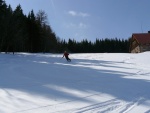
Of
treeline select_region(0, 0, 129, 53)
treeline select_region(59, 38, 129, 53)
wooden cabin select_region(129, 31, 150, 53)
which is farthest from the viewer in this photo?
treeline select_region(59, 38, 129, 53)

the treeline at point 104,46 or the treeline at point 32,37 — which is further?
the treeline at point 104,46

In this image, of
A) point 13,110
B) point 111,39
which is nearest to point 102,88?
point 13,110

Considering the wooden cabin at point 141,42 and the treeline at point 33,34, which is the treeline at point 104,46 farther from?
the wooden cabin at point 141,42

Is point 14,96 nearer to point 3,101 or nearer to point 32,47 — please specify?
point 3,101

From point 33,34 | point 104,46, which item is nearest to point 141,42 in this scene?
point 33,34

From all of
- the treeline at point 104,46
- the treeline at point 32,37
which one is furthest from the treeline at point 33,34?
the treeline at point 104,46

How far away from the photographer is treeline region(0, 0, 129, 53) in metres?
49.4

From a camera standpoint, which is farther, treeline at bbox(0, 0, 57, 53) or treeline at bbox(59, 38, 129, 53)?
treeline at bbox(59, 38, 129, 53)

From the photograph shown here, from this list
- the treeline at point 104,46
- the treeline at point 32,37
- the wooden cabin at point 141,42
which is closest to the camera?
the treeline at point 32,37

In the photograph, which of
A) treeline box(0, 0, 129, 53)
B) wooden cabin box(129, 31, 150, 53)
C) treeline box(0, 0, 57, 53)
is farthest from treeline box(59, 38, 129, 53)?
wooden cabin box(129, 31, 150, 53)

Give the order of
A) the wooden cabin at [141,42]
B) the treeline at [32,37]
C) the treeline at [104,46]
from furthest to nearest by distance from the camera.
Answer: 1. the treeline at [104,46]
2. the wooden cabin at [141,42]
3. the treeline at [32,37]

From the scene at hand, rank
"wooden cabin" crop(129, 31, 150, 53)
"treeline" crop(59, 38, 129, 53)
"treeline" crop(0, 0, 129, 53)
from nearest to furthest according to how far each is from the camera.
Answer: "treeline" crop(0, 0, 129, 53) < "wooden cabin" crop(129, 31, 150, 53) < "treeline" crop(59, 38, 129, 53)

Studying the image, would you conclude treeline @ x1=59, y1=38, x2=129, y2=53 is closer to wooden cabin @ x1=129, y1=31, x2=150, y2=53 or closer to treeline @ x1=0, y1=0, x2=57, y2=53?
treeline @ x1=0, y1=0, x2=57, y2=53

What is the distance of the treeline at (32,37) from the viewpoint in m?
49.4
